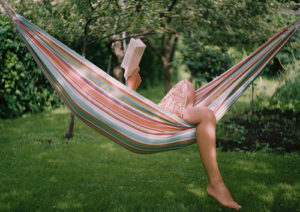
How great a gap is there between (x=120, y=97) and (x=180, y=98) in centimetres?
40

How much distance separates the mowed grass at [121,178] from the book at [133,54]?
0.89 m

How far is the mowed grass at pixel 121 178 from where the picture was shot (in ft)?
6.72

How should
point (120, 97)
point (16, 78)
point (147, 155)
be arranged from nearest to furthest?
point (120, 97) < point (147, 155) < point (16, 78)

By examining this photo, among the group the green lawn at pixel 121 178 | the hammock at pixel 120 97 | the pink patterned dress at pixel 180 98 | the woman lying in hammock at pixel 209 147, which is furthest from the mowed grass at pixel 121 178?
the pink patterned dress at pixel 180 98

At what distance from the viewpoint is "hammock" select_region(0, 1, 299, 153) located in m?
1.78

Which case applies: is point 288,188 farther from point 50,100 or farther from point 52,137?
point 50,100

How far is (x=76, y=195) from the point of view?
7.20 feet

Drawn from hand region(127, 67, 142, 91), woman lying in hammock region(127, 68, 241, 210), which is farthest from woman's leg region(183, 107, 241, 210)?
hand region(127, 67, 142, 91)

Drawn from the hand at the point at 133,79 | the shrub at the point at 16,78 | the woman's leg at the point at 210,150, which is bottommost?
the shrub at the point at 16,78

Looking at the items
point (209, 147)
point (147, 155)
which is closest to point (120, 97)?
point (209, 147)

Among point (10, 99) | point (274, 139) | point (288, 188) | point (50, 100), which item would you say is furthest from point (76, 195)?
point (50, 100)

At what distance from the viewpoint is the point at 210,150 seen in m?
1.71

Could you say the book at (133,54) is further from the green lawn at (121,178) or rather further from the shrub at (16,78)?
the shrub at (16,78)

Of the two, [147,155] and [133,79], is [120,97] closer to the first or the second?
[133,79]
